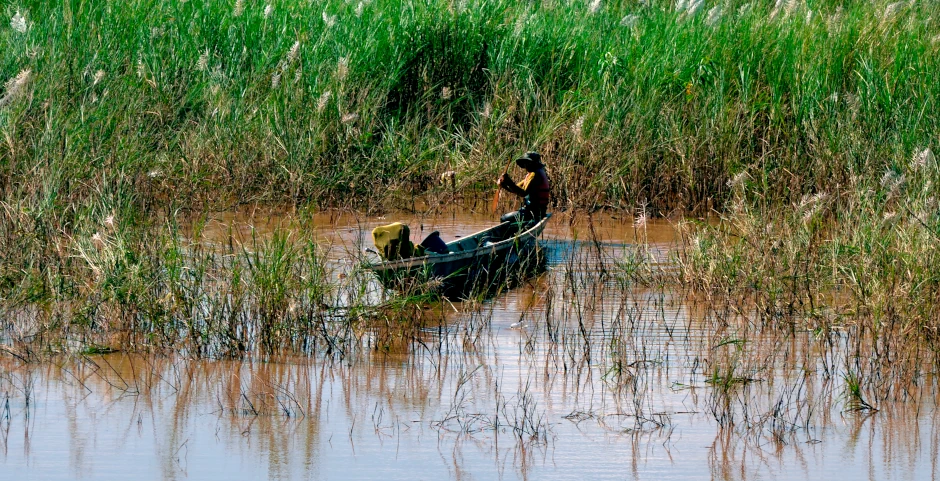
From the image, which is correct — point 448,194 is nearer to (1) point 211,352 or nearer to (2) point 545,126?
(2) point 545,126

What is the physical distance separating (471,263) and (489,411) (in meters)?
2.81

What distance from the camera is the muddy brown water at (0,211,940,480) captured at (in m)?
5.84

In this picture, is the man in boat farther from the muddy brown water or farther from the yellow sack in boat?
the muddy brown water

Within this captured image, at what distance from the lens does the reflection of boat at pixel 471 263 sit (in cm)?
855

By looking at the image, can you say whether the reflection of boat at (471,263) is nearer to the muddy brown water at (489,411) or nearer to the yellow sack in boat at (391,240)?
the yellow sack in boat at (391,240)

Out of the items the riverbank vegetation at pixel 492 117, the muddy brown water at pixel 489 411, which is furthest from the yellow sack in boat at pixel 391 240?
the muddy brown water at pixel 489 411

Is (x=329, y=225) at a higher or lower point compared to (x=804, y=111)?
lower

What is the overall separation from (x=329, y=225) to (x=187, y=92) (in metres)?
2.14

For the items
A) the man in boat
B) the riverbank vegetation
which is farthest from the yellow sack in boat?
the man in boat

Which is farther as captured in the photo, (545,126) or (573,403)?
(545,126)

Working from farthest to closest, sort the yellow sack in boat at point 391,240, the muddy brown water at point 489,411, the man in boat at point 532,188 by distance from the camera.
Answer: the man in boat at point 532,188 < the yellow sack in boat at point 391,240 < the muddy brown water at point 489,411

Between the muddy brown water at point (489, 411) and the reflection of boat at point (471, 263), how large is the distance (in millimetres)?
504

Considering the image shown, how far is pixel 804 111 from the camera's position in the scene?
1209 centimetres

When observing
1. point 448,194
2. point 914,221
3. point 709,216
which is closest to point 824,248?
point 914,221
